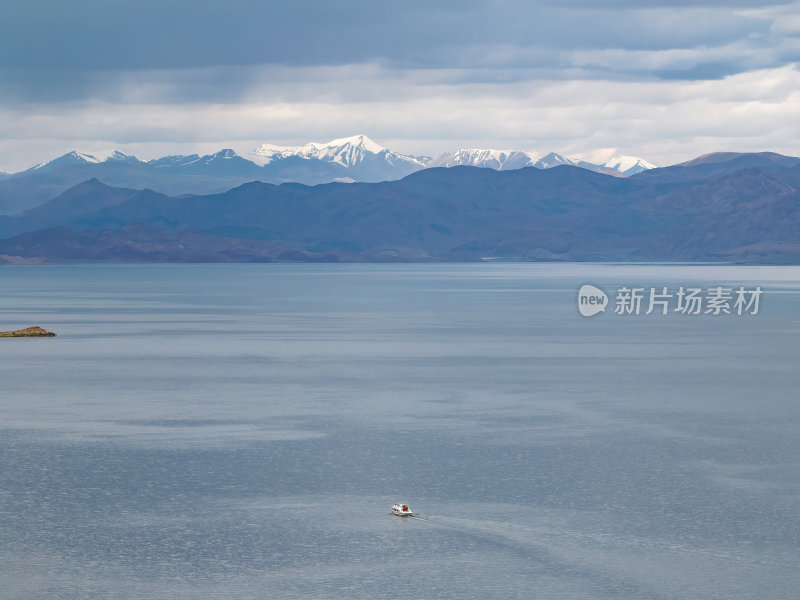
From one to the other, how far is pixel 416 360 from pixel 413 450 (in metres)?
29.5

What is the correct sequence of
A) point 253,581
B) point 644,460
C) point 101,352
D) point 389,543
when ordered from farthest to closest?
1. point 101,352
2. point 644,460
3. point 389,543
4. point 253,581

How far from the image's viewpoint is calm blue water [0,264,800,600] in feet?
85.9

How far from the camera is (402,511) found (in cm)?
3056

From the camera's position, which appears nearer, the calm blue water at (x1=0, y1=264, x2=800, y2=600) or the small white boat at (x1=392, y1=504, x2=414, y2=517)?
the calm blue water at (x1=0, y1=264, x2=800, y2=600)

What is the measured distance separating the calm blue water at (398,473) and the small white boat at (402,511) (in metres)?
0.31

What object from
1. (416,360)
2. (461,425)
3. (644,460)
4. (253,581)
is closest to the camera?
(253,581)

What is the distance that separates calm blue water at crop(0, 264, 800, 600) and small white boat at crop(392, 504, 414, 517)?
309 mm

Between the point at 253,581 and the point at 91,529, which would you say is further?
the point at 91,529

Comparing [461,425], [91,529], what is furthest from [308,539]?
[461,425]

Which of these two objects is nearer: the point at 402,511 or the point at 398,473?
the point at 402,511

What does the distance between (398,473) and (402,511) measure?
5162mm

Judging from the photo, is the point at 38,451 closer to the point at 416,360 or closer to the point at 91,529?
the point at 91,529

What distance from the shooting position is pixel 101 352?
73.6 metres

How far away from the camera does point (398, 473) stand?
35.7 metres
